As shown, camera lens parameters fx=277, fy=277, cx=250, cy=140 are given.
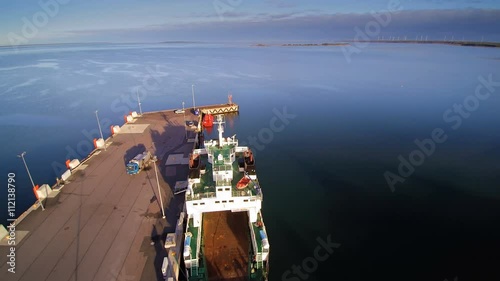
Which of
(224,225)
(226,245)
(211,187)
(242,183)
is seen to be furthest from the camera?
(224,225)

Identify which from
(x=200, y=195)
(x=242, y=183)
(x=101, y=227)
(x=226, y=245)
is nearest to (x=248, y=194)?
(x=242, y=183)

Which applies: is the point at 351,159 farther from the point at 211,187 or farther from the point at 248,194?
the point at 211,187

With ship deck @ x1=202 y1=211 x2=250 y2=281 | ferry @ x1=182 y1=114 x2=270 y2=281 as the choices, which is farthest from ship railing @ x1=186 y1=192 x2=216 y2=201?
ship deck @ x1=202 y1=211 x2=250 y2=281

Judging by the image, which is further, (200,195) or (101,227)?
(101,227)

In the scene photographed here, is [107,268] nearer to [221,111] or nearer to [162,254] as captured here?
[162,254]

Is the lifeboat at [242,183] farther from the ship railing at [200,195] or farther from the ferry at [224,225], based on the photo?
the ship railing at [200,195]

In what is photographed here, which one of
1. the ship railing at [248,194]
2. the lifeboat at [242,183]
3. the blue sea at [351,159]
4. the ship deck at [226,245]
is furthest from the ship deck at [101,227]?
the blue sea at [351,159]
